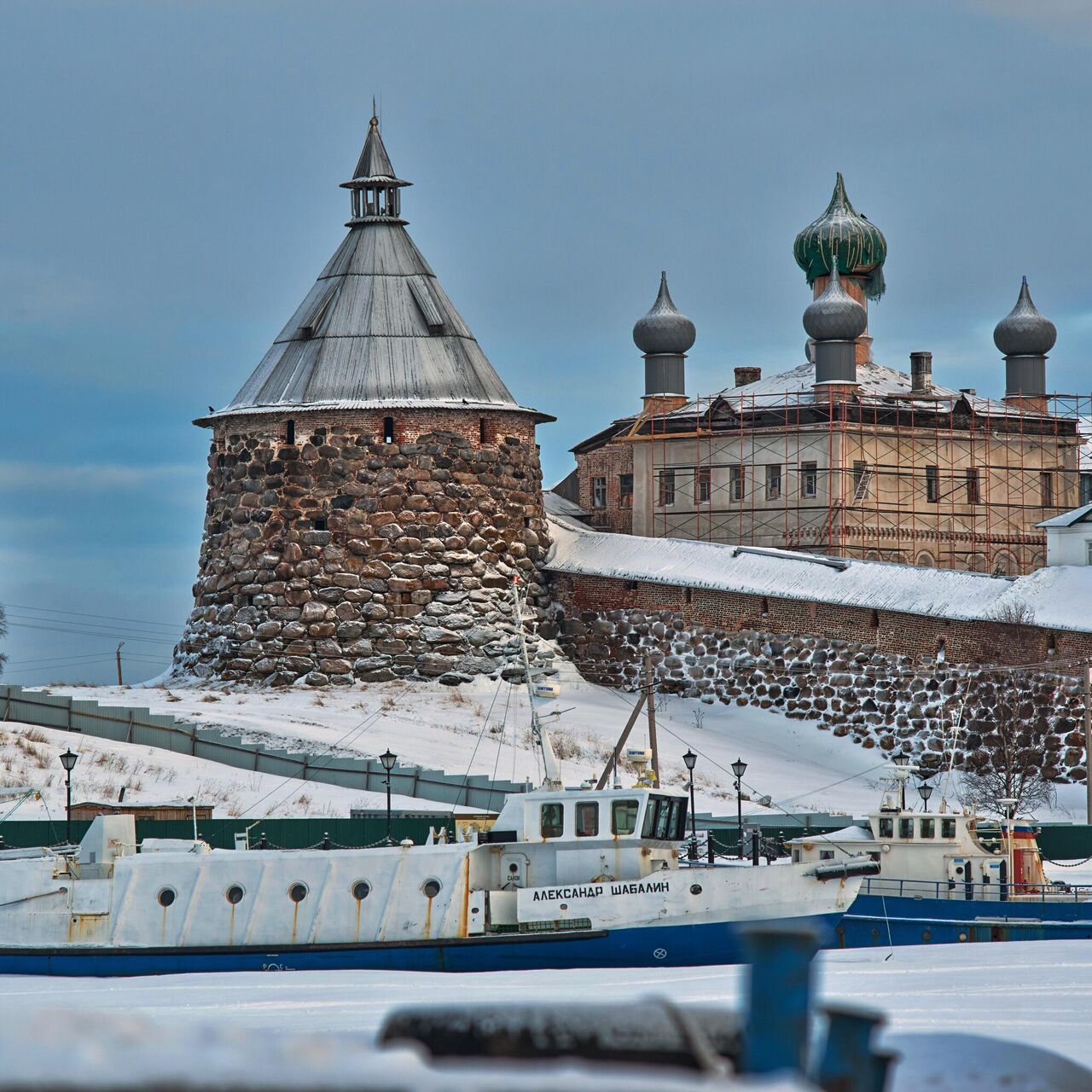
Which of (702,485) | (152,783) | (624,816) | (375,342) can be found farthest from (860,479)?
(624,816)

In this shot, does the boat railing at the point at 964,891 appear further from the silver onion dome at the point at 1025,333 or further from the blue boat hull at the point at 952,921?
the silver onion dome at the point at 1025,333

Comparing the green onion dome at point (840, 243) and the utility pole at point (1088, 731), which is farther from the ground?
the green onion dome at point (840, 243)

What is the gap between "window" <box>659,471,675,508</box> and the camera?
5312 centimetres

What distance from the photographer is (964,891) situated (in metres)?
26.0

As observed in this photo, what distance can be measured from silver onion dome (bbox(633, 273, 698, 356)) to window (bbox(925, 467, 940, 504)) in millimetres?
8192

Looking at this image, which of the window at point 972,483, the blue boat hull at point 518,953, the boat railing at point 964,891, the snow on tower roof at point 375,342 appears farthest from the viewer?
the window at point 972,483

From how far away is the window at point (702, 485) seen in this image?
5231 centimetres

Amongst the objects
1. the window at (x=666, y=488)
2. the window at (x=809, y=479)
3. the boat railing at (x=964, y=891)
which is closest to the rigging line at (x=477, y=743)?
the boat railing at (x=964, y=891)

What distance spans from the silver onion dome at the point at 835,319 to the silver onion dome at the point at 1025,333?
27.1ft

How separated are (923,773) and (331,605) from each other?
12.2 meters

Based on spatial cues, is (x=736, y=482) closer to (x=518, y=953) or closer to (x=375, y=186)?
(x=375, y=186)

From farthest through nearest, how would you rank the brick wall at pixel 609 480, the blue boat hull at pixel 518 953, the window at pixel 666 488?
the brick wall at pixel 609 480, the window at pixel 666 488, the blue boat hull at pixel 518 953

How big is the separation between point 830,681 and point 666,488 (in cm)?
1308

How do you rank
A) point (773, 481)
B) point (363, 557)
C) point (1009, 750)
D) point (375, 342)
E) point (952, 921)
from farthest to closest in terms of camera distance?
point (773, 481)
point (375, 342)
point (363, 557)
point (1009, 750)
point (952, 921)
